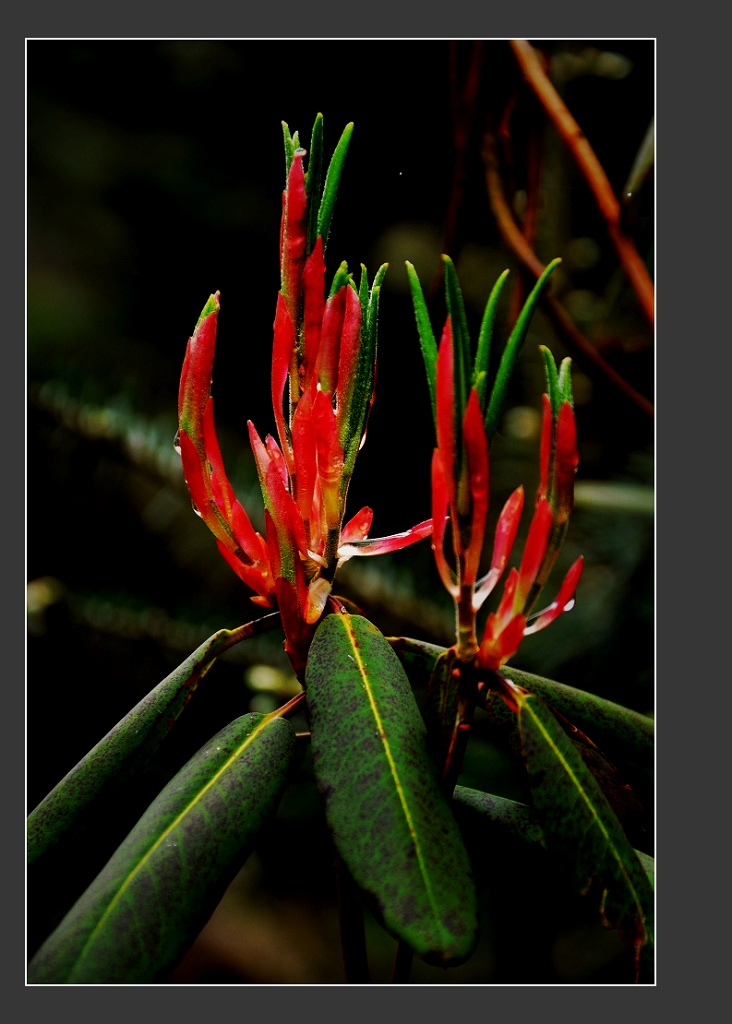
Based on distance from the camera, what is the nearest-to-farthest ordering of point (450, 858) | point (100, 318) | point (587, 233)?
point (450, 858) → point (587, 233) → point (100, 318)

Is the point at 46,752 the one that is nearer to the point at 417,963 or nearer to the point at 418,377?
the point at 417,963

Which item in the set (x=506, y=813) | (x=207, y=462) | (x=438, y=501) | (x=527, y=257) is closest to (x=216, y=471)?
(x=207, y=462)

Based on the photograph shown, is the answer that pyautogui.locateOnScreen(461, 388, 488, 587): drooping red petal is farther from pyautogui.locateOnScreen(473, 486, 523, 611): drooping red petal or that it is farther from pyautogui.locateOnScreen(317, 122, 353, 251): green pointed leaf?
pyautogui.locateOnScreen(317, 122, 353, 251): green pointed leaf

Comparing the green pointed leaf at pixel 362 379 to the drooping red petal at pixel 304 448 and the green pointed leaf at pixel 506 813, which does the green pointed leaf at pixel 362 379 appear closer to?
the drooping red petal at pixel 304 448

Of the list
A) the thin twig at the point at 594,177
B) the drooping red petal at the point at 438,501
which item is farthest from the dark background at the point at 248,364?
the drooping red petal at the point at 438,501

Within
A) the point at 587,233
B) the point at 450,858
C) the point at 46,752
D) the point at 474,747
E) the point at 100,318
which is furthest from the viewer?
the point at 100,318


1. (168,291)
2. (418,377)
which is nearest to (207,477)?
(418,377)

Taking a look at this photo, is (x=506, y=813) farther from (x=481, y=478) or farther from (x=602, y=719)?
(x=481, y=478)
